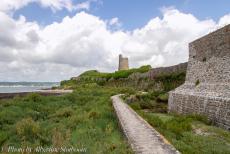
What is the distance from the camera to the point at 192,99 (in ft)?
54.9

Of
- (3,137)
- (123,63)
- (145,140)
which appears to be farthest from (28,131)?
(123,63)

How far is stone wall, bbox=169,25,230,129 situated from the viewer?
13.0 m

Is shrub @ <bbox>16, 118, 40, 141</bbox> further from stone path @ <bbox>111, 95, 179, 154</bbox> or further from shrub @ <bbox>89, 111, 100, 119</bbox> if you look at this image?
shrub @ <bbox>89, 111, 100, 119</bbox>

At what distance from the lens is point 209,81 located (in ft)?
53.5

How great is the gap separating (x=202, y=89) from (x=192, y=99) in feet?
2.75

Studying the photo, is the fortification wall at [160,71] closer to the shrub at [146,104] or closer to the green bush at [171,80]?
the green bush at [171,80]

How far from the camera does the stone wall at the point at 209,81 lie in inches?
514

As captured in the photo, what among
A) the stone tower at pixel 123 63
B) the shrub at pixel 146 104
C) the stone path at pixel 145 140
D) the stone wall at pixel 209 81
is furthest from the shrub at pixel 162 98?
the stone tower at pixel 123 63

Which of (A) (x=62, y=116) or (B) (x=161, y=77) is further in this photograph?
(B) (x=161, y=77)

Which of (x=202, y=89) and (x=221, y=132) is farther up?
(x=202, y=89)

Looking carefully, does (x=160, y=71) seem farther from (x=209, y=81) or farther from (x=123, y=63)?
(x=123, y=63)

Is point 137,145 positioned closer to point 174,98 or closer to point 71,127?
point 71,127

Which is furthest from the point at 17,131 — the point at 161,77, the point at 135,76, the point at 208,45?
the point at 135,76

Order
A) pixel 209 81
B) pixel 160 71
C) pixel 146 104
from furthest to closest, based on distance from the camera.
A: pixel 160 71
pixel 146 104
pixel 209 81
